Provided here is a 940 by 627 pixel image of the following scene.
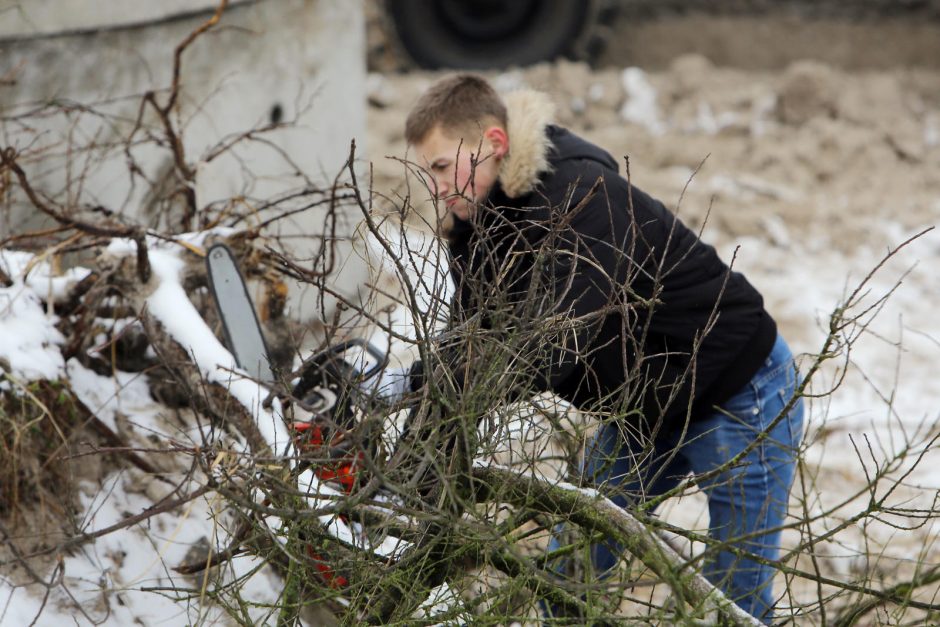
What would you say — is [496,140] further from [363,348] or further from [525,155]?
[363,348]

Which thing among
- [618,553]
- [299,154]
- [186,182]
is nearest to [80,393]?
[186,182]

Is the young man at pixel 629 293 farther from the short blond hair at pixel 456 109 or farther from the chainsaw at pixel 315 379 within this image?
the chainsaw at pixel 315 379

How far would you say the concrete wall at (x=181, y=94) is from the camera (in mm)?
4270

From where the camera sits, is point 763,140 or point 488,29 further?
point 488,29

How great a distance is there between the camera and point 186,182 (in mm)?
3727

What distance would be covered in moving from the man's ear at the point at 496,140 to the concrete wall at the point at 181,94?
1.20m

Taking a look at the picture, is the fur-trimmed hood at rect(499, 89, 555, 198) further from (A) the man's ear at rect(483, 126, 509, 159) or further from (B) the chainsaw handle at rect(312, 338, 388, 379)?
(B) the chainsaw handle at rect(312, 338, 388, 379)

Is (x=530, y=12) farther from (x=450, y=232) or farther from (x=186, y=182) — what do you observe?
(x=450, y=232)

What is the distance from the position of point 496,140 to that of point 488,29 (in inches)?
Result: 292

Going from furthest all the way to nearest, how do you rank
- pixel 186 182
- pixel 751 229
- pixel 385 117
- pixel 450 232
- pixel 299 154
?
pixel 385 117
pixel 751 229
pixel 299 154
pixel 186 182
pixel 450 232

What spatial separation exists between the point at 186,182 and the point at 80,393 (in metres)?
0.77

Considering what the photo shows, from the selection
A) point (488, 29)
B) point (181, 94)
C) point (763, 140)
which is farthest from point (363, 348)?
point (488, 29)

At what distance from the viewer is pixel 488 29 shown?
32.0 ft

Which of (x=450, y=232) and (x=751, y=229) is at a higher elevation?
(x=751, y=229)
